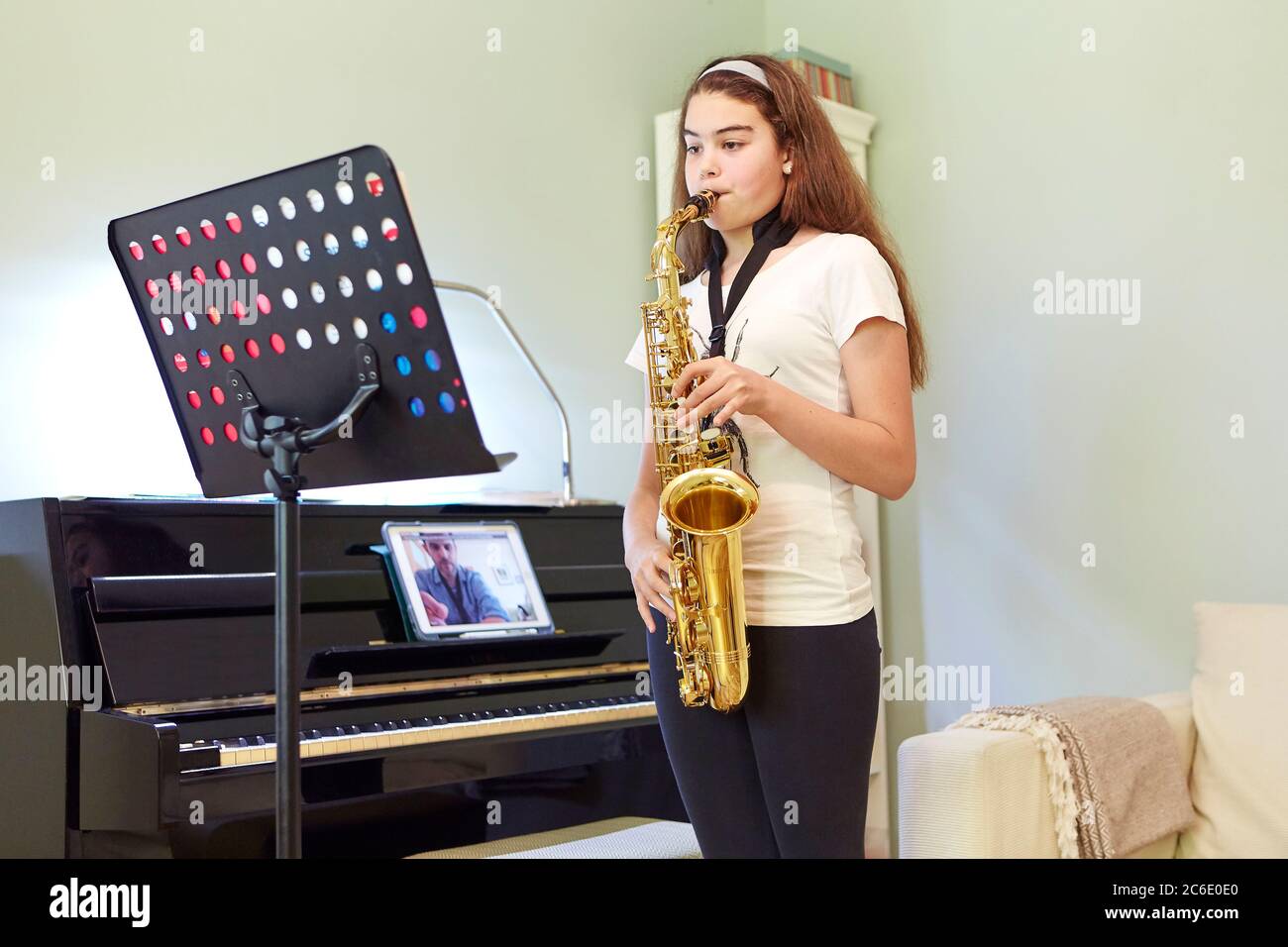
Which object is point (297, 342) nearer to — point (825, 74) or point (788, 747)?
point (788, 747)

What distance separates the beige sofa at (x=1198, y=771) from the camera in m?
2.05

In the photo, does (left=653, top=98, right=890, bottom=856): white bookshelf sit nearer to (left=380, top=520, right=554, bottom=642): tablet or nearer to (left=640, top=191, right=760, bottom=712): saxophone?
(left=380, top=520, right=554, bottom=642): tablet

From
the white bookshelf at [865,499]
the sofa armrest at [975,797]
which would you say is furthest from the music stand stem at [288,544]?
the white bookshelf at [865,499]

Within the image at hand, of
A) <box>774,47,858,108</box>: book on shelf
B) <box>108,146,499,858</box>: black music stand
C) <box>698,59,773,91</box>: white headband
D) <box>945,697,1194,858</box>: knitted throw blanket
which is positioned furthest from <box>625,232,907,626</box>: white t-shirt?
<box>774,47,858,108</box>: book on shelf

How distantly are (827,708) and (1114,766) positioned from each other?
1.15m

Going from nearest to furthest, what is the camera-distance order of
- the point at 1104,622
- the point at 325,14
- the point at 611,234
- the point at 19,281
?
the point at 19,281 → the point at 325,14 → the point at 1104,622 → the point at 611,234

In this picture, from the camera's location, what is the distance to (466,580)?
2709mm

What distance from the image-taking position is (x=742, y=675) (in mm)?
1406

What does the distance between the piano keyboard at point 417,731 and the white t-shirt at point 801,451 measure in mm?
935

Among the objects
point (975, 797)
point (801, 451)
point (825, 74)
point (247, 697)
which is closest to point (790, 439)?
point (801, 451)

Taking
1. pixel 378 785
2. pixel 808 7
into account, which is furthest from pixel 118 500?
pixel 808 7

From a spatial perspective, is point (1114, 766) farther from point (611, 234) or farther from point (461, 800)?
point (611, 234)

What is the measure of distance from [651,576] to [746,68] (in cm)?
64

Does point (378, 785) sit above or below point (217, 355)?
below
